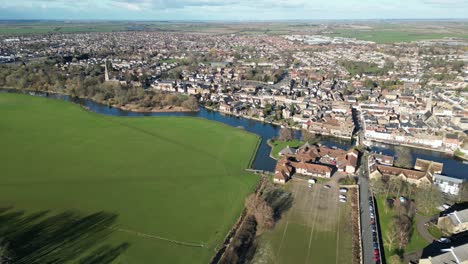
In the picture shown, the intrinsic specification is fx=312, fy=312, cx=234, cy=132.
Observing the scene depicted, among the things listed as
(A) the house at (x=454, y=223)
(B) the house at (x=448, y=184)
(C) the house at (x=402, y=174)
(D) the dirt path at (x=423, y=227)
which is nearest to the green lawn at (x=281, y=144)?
(C) the house at (x=402, y=174)

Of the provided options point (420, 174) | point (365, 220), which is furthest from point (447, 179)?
point (365, 220)

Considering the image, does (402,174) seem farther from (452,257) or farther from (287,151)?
(452,257)

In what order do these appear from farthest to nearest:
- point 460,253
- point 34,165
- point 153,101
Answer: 1. point 153,101
2. point 34,165
3. point 460,253

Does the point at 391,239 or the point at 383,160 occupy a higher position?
the point at 383,160

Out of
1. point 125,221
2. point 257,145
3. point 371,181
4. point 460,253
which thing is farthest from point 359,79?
point 125,221

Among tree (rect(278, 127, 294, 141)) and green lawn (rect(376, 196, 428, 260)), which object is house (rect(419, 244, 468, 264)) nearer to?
green lawn (rect(376, 196, 428, 260))

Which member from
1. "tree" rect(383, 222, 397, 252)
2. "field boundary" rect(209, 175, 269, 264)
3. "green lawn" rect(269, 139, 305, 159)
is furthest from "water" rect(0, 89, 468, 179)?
"tree" rect(383, 222, 397, 252)

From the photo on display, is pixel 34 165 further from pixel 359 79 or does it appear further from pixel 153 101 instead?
pixel 359 79

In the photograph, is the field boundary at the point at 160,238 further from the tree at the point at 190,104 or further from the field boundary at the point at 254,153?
the tree at the point at 190,104
